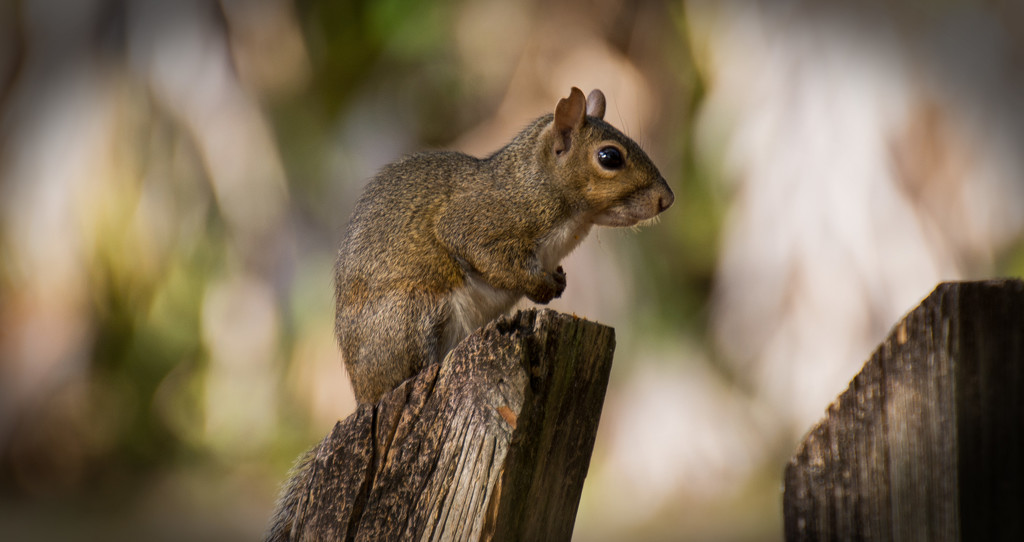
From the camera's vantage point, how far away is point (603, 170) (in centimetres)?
273

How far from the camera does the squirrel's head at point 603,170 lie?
274 centimetres

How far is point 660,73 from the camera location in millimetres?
5520

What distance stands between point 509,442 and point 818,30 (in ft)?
14.1

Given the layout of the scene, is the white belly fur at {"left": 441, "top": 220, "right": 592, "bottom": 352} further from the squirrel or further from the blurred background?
the blurred background

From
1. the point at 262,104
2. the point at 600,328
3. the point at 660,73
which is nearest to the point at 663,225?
the point at 660,73

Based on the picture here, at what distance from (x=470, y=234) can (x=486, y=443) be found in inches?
43.9

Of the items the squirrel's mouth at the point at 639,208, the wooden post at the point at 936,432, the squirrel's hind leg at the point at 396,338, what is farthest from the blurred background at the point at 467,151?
the wooden post at the point at 936,432

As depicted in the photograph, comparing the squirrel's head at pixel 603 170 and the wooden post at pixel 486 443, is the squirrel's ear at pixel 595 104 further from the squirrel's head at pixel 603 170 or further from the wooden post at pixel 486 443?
the wooden post at pixel 486 443

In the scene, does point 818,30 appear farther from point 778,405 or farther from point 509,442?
point 509,442

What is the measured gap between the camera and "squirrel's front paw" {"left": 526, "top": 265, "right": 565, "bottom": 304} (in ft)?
8.65

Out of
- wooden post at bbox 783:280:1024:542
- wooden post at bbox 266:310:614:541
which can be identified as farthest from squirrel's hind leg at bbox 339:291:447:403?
Result: wooden post at bbox 783:280:1024:542

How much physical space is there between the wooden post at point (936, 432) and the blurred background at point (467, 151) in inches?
144

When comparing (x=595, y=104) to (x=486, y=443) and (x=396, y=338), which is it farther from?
(x=486, y=443)

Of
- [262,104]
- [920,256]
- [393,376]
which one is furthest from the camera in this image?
[262,104]
